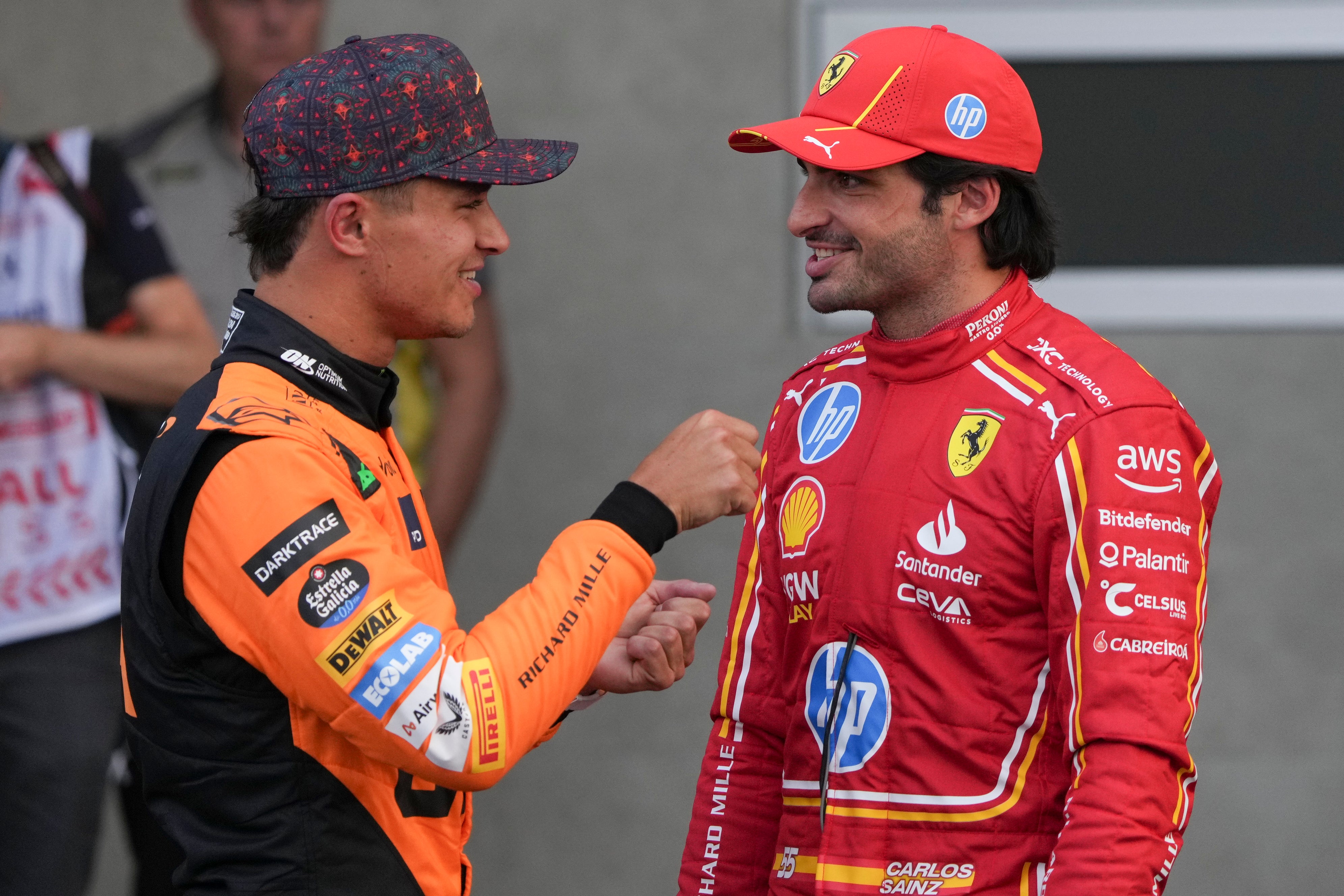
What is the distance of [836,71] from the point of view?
1.90 meters

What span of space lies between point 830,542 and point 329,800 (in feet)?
2.32

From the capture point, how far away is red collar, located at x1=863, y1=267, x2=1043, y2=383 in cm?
180

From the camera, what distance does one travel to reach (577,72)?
3.51 meters

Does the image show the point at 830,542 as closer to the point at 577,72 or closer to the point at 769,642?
the point at 769,642

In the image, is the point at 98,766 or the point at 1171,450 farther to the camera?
the point at 98,766

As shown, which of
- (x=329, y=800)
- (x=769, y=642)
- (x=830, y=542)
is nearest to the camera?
A: (x=329, y=800)

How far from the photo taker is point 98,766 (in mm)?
2717

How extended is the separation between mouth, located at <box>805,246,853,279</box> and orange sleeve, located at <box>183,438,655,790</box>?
0.66m

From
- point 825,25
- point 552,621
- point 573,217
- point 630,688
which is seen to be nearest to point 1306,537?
point 825,25

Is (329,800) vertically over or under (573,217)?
under

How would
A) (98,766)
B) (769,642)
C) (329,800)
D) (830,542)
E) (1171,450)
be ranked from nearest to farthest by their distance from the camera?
1. (329,800)
2. (1171,450)
3. (830,542)
4. (769,642)
5. (98,766)

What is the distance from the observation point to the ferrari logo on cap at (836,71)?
1.88m

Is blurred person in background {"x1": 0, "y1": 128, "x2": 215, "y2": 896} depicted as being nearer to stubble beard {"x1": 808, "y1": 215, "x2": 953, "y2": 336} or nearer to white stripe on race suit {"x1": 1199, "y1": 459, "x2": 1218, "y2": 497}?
stubble beard {"x1": 808, "y1": 215, "x2": 953, "y2": 336}

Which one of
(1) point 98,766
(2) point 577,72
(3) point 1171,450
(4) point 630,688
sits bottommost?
(1) point 98,766
